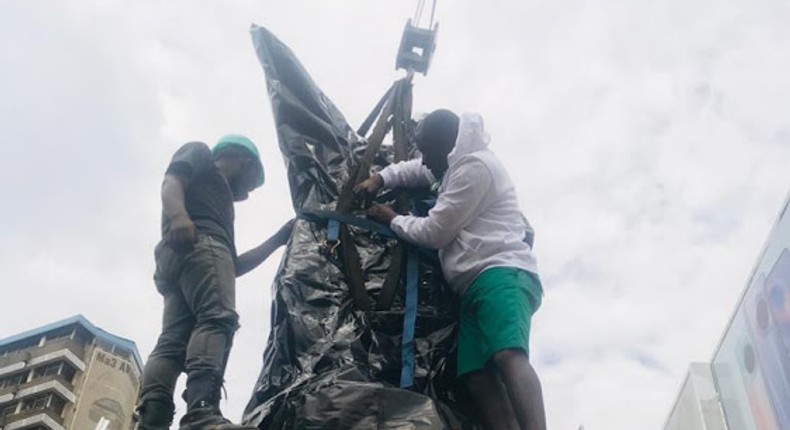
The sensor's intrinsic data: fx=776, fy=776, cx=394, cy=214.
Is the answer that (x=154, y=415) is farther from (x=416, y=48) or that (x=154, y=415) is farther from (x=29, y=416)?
(x=29, y=416)

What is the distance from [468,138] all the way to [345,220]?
57 centimetres

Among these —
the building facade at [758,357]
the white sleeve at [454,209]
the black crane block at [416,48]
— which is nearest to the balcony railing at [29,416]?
the building facade at [758,357]

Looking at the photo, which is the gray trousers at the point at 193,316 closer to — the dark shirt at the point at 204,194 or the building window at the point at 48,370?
the dark shirt at the point at 204,194

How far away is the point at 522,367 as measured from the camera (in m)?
2.40

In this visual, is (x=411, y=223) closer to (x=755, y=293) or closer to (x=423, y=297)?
(x=423, y=297)

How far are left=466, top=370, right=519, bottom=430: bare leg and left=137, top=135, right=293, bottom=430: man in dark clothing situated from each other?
81cm

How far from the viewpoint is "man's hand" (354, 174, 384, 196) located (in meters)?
3.16

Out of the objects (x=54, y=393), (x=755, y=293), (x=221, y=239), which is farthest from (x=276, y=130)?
(x=54, y=393)

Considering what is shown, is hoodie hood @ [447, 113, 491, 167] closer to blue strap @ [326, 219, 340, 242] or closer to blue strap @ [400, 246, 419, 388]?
blue strap @ [400, 246, 419, 388]

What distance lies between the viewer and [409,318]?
2.72 metres

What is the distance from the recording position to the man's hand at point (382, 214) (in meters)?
3.01

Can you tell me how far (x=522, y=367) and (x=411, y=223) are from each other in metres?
0.73

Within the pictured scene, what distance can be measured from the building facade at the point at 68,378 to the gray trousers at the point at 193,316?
54.7 ft

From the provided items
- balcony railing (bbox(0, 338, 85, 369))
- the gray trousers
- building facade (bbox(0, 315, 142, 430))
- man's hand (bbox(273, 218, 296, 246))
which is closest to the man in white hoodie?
man's hand (bbox(273, 218, 296, 246))
